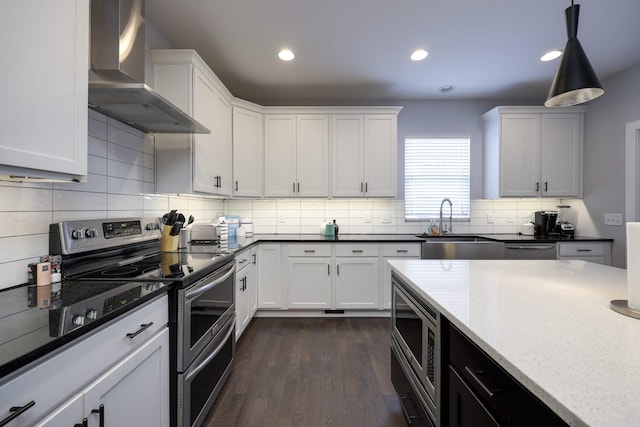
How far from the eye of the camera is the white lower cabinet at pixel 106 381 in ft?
2.31

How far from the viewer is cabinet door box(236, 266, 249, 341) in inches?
99.3

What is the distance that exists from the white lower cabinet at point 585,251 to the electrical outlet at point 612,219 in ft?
0.80

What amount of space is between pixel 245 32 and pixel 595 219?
4.42 metres

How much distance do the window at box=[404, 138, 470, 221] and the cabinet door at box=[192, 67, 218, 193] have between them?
2.50 m

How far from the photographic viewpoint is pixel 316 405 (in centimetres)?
181

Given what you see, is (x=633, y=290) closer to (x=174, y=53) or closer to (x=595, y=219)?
(x=174, y=53)

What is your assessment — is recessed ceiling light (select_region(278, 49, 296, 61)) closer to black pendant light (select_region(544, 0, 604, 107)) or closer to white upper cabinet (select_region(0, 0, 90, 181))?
white upper cabinet (select_region(0, 0, 90, 181))

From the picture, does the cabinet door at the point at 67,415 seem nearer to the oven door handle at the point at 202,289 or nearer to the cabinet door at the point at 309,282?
the oven door handle at the point at 202,289

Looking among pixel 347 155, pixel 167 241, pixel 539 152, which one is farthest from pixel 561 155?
pixel 167 241

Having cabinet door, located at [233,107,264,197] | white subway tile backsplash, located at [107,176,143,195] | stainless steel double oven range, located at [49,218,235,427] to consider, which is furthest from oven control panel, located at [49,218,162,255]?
cabinet door, located at [233,107,264,197]

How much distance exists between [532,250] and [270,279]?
9.82ft

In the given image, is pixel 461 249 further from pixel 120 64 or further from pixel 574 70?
pixel 120 64

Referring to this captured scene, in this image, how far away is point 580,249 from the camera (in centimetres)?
314

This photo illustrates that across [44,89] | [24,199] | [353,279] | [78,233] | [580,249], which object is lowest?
[353,279]
